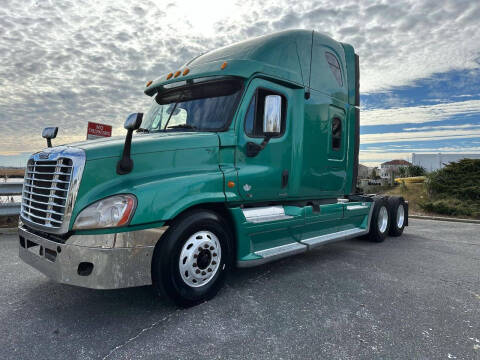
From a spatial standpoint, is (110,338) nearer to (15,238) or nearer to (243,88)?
(243,88)

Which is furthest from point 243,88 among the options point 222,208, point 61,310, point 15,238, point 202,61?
point 15,238

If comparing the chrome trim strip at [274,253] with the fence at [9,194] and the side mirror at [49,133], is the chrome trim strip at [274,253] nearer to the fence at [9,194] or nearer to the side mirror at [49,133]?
the side mirror at [49,133]

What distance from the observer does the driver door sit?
13.0ft

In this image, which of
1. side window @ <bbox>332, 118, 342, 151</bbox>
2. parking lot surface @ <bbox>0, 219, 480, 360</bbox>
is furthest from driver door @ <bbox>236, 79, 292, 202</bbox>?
side window @ <bbox>332, 118, 342, 151</bbox>

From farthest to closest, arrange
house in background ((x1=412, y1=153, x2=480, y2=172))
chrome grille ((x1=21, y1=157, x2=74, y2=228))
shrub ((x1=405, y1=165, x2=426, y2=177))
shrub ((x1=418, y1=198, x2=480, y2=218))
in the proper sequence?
house in background ((x1=412, y1=153, x2=480, y2=172)) → shrub ((x1=405, y1=165, x2=426, y2=177)) → shrub ((x1=418, y1=198, x2=480, y2=218)) → chrome grille ((x1=21, y1=157, x2=74, y2=228))

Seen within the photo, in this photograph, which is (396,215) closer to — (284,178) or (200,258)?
(284,178)

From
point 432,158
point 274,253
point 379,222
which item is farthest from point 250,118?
point 432,158

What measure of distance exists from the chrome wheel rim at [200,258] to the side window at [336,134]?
305cm

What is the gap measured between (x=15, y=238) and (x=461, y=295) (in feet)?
25.5

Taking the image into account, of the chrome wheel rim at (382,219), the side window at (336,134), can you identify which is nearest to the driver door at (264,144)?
the side window at (336,134)

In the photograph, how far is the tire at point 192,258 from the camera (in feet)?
10.4

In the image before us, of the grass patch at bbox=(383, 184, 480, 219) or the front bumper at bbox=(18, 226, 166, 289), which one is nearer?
the front bumper at bbox=(18, 226, 166, 289)

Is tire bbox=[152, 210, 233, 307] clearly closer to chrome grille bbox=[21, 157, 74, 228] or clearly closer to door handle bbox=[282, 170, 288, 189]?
chrome grille bbox=[21, 157, 74, 228]

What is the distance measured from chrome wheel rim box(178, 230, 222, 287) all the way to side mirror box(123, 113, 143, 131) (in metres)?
1.23
